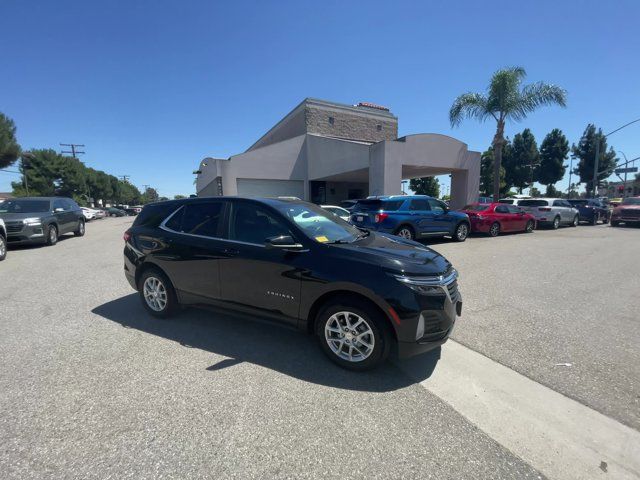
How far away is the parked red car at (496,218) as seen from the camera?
1295 cm

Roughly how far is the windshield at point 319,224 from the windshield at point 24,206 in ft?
40.1

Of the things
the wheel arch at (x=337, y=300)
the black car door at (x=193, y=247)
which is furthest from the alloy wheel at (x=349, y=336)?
the black car door at (x=193, y=247)

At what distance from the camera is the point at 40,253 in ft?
32.2

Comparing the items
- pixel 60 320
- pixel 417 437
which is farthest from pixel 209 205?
pixel 417 437

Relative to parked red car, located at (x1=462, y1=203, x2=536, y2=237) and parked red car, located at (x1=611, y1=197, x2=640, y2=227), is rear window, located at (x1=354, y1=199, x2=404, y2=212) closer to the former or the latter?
parked red car, located at (x1=462, y1=203, x2=536, y2=237)

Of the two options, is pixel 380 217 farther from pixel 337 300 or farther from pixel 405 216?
pixel 337 300

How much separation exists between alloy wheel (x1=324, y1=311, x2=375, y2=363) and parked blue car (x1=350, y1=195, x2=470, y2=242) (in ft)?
22.5

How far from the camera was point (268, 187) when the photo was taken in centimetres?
2564

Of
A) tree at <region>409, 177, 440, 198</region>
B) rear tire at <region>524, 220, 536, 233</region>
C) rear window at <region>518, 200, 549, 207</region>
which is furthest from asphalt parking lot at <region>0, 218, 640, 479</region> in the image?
tree at <region>409, 177, 440, 198</region>

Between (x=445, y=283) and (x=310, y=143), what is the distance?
24.1m

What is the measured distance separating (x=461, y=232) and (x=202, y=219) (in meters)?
10.3

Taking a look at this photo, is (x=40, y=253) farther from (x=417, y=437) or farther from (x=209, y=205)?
(x=417, y=437)

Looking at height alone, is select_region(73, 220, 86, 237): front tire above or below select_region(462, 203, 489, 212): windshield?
below

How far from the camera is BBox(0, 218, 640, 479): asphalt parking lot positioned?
6.63 ft
